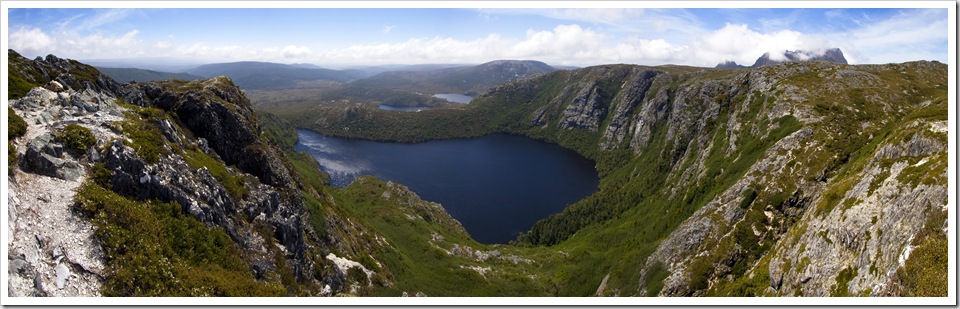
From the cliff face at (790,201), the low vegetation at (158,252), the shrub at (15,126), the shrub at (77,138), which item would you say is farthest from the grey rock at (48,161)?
the cliff face at (790,201)

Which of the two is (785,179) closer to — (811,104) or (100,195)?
(811,104)

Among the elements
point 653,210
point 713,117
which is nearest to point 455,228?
point 653,210

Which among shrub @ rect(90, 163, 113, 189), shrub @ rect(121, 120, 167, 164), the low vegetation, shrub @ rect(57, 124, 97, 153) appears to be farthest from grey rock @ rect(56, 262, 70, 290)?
shrub @ rect(121, 120, 167, 164)

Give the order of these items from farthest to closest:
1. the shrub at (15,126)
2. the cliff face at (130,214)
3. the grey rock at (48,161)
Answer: the shrub at (15,126), the grey rock at (48,161), the cliff face at (130,214)

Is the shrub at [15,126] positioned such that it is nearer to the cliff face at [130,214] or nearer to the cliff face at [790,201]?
the cliff face at [130,214]

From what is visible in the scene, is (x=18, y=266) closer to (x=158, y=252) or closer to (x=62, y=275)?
(x=62, y=275)

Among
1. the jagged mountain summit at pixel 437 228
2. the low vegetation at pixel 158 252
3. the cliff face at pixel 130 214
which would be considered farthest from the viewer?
the jagged mountain summit at pixel 437 228

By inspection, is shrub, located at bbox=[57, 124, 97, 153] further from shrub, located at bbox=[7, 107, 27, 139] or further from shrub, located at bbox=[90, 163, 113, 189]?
shrub, located at bbox=[90, 163, 113, 189]
